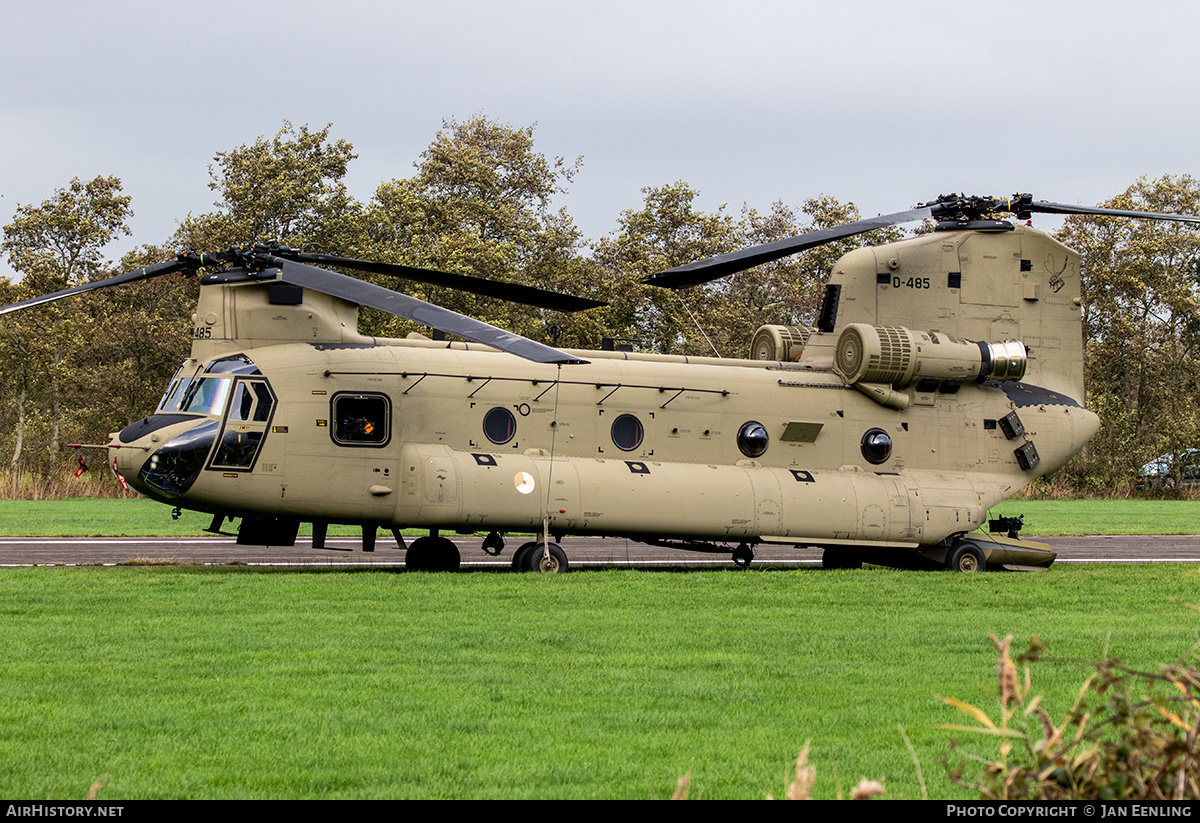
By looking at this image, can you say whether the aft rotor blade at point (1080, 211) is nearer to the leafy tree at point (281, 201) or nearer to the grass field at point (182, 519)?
the grass field at point (182, 519)

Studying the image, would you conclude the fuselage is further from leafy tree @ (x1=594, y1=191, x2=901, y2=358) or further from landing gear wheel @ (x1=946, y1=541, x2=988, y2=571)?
leafy tree @ (x1=594, y1=191, x2=901, y2=358)

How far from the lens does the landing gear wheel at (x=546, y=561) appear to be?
2027 centimetres

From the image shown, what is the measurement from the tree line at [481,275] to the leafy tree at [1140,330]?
10cm

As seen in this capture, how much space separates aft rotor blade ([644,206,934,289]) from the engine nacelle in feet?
6.98

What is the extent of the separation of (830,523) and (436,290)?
30.4 m

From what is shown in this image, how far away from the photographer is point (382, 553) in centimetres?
2669

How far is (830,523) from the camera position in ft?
71.6

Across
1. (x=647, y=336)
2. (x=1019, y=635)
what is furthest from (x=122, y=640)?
(x=647, y=336)

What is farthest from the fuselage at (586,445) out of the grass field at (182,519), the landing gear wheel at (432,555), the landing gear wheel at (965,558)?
the grass field at (182,519)

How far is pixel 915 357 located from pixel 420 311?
10261 millimetres

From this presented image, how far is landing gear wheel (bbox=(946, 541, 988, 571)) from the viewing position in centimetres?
2269

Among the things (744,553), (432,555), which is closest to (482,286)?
(432,555)

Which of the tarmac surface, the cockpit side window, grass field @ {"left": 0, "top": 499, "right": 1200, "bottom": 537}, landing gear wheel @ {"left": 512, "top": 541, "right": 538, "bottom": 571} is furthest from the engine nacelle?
grass field @ {"left": 0, "top": 499, "right": 1200, "bottom": 537}
